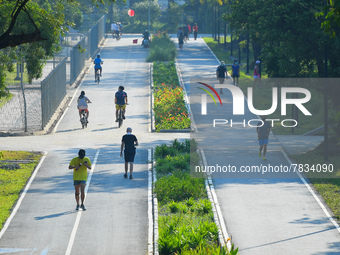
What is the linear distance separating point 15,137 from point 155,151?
7613 millimetres

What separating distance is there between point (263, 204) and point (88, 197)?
4.78 meters

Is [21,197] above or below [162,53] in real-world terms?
below

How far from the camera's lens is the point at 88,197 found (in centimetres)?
1812

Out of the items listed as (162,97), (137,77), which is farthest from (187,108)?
(137,77)

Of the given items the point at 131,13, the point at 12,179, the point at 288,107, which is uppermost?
the point at 131,13

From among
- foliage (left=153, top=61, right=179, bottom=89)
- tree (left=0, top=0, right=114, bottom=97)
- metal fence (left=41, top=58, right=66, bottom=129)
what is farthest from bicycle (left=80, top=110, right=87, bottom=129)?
foliage (left=153, top=61, right=179, bottom=89)

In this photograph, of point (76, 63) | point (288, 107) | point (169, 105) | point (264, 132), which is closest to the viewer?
point (264, 132)

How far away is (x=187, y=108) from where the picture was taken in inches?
1283

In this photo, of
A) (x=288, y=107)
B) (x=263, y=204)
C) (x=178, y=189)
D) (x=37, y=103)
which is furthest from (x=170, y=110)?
(x=263, y=204)

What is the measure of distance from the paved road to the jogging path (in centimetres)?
215

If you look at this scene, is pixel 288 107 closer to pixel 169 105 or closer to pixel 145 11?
pixel 169 105

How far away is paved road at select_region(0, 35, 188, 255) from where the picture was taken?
47.7 feet

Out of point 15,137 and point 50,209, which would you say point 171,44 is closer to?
point 15,137

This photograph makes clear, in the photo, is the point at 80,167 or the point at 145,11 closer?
the point at 80,167
